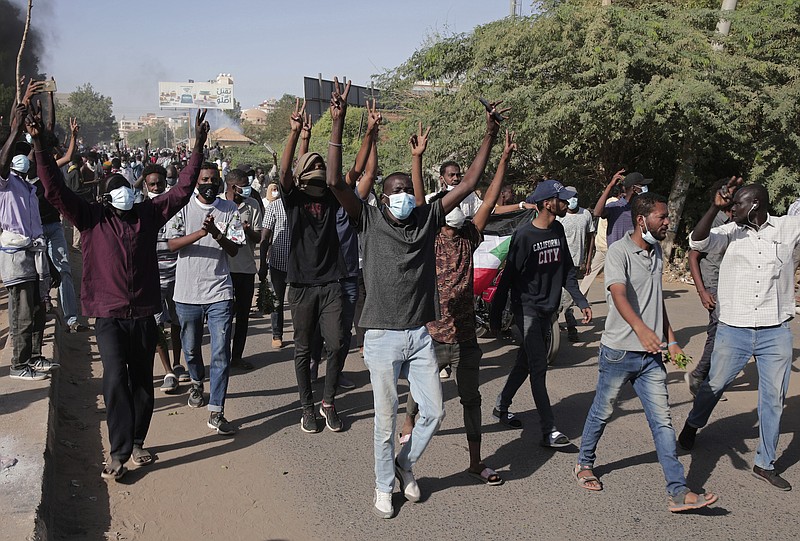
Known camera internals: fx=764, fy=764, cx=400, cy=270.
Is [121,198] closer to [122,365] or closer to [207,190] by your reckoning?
[122,365]

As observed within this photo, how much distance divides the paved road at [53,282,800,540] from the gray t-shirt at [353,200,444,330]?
125 centimetres

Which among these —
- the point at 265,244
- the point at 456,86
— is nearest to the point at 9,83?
the point at 456,86

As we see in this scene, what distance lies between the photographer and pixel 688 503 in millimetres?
4602

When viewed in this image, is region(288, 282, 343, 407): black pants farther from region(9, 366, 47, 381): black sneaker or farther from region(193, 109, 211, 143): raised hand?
region(9, 366, 47, 381): black sneaker

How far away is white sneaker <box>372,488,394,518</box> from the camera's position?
15.3 ft

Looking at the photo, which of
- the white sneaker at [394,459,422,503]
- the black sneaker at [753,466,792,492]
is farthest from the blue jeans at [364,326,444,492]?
the black sneaker at [753,466,792,492]

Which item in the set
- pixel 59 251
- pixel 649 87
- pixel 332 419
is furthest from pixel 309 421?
pixel 649 87

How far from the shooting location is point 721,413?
6.64 m

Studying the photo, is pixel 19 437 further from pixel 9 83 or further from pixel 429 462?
pixel 9 83

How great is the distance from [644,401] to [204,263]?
352 centimetres

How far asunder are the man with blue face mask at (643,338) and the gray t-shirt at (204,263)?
2.97 metres

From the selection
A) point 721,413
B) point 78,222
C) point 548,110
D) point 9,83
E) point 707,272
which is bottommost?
point 721,413

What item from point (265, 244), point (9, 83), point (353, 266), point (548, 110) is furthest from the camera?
point (9, 83)

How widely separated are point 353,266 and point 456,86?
847 centimetres
